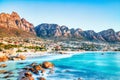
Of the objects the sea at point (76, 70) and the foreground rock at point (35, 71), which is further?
the sea at point (76, 70)

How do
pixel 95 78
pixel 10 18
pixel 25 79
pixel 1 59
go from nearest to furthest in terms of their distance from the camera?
pixel 25 79, pixel 95 78, pixel 1 59, pixel 10 18

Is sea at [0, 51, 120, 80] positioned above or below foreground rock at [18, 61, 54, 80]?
below

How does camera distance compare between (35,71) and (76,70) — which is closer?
(35,71)

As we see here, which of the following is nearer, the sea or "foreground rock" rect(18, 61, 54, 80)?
"foreground rock" rect(18, 61, 54, 80)

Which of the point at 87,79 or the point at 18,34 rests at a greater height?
the point at 18,34

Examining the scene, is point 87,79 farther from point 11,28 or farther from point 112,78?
point 11,28

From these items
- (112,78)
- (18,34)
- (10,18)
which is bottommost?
(112,78)

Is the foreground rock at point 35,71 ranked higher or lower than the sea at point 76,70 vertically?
higher

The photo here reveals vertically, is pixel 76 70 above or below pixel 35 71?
below

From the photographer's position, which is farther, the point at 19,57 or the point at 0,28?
the point at 0,28

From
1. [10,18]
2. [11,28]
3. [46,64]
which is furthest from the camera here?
[10,18]

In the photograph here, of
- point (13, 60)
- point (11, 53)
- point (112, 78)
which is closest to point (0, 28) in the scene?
point (11, 53)
